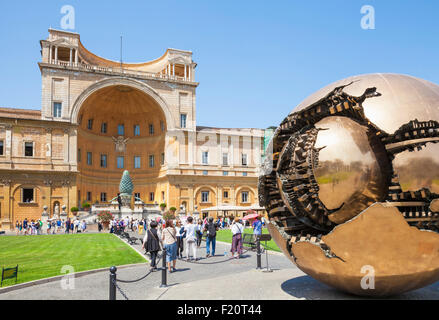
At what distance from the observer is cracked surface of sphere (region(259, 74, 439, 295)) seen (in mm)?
5105

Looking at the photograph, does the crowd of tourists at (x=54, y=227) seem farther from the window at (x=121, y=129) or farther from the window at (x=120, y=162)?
the window at (x=121, y=129)

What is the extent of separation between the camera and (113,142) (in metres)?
52.0

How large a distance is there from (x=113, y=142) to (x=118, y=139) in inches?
32.1

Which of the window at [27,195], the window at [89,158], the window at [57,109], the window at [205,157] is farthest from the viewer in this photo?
the window at [205,157]

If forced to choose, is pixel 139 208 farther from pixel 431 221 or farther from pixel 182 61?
pixel 431 221

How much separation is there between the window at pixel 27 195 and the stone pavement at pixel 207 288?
35201 millimetres

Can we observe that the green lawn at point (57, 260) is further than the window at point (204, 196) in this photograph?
No

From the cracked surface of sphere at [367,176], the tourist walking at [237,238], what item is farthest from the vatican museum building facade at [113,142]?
the cracked surface of sphere at [367,176]

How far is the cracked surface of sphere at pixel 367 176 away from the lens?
201 inches

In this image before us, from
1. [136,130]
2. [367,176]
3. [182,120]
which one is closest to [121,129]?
[136,130]

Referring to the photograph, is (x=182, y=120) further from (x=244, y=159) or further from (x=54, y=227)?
(x=54, y=227)

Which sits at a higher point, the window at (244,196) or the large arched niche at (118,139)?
the large arched niche at (118,139)

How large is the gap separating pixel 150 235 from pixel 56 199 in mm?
34255

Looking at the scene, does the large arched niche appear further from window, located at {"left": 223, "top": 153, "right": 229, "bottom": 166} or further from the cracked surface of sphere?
the cracked surface of sphere
